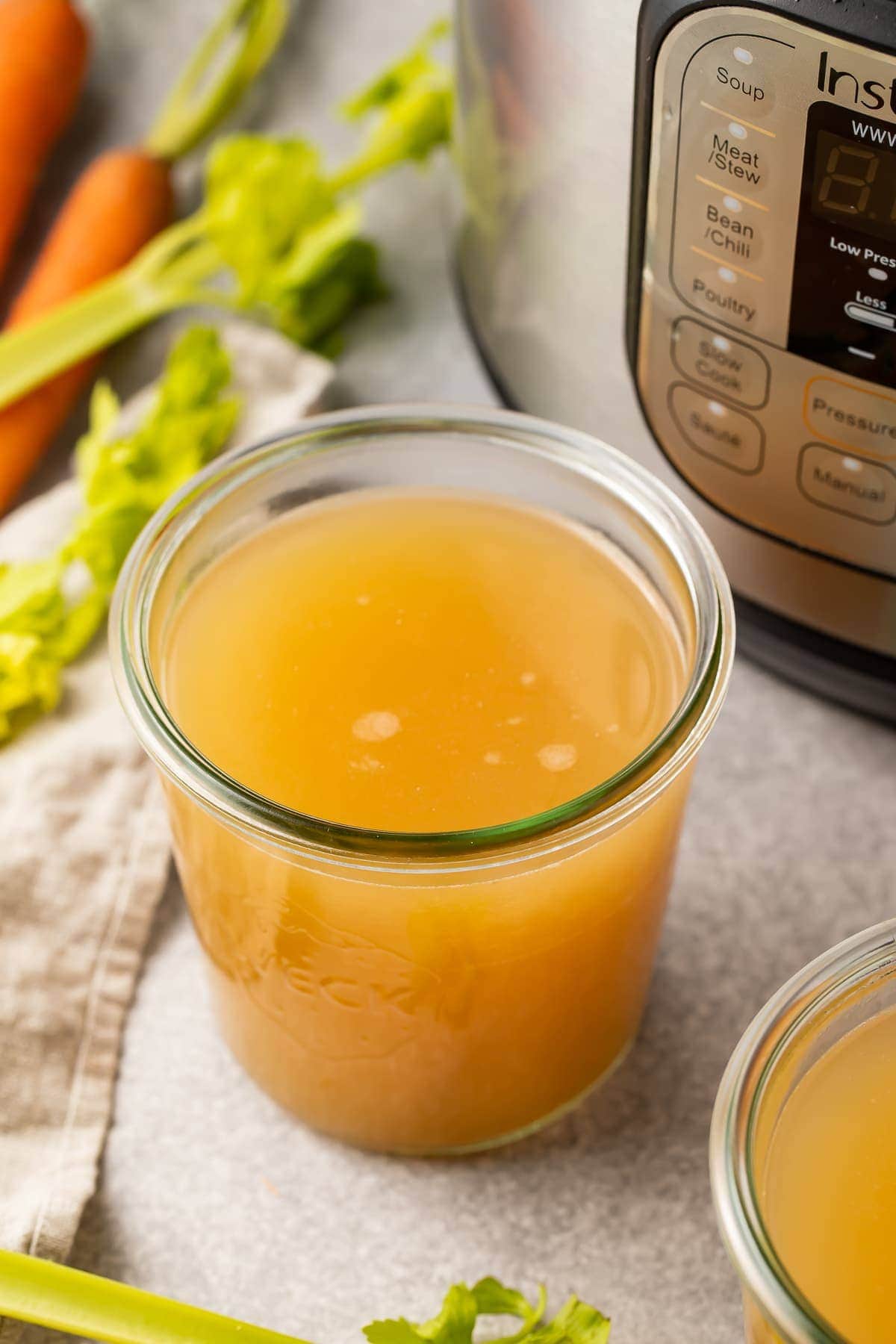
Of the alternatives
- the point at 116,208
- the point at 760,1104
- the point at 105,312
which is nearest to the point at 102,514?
the point at 105,312

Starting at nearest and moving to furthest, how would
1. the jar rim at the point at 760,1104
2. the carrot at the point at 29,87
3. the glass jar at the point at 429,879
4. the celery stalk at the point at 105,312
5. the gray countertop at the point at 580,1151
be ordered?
the jar rim at the point at 760,1104
the glass jar at the point at 429,879
the gray countertop at the point at 580,1151
the celery stalk at the point at 105,312
the carrot at the point at 29,87

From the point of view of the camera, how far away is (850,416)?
0.77 metres

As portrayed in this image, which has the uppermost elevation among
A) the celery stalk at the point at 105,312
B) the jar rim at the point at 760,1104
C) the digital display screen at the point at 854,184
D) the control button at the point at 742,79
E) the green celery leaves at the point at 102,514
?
the control button at the point at 742,79

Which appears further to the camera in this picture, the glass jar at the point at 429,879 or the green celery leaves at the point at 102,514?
the green celery leaves at the point at 102,514

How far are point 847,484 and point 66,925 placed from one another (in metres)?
0.48

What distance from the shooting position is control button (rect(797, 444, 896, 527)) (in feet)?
2.59

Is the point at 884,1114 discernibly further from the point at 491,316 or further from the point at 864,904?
the point at 491,316

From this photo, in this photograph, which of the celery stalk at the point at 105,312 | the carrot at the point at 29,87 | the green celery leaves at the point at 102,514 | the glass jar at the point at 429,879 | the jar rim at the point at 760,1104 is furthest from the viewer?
the carrot at the point at 29,87

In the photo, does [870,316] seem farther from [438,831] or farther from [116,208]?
[116,208]

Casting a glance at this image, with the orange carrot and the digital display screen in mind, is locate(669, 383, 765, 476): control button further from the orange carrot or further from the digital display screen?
the orange carrot

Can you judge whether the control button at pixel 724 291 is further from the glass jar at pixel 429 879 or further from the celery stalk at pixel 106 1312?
the celery stalk at pixel 106 1312

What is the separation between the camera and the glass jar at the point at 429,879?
26.2 inches

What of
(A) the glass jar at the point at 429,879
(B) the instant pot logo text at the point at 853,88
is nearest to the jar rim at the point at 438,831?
(A) the glass jar at the point at 429,879

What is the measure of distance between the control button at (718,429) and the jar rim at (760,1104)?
0.88 feet
